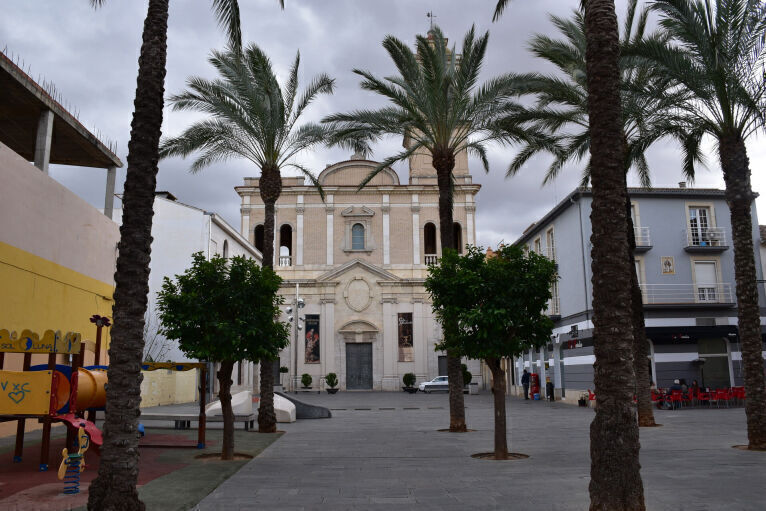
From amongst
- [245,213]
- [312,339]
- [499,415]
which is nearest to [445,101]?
[499,415]

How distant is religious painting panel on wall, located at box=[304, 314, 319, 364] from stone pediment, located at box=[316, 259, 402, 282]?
3.03 m

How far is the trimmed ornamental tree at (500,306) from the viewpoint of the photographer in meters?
11.8

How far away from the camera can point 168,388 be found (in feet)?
93.6

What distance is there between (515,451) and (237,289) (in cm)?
655

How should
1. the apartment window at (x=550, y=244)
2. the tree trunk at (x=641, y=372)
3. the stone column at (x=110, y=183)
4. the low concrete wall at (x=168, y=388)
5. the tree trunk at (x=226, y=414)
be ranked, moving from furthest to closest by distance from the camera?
the apartment window at (x=550, y=244) < the low concrete wall at (x=168, y=388) < the stone column at (x=110, y=183) < the tree trunk at (x=641, y=372) < the tree trunk at (x=226, y=414)

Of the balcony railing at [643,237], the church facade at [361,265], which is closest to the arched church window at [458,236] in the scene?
the church facade at [361,265]

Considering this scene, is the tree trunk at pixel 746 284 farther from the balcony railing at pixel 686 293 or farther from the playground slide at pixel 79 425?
the balcony railing at pixel 686 293

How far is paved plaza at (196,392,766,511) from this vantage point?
7996mm

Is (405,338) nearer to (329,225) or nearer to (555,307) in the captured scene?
(329,225)

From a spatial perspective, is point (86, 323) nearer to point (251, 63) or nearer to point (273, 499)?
point (251, 63)

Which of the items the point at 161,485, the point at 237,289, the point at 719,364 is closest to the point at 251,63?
the point at 237,289

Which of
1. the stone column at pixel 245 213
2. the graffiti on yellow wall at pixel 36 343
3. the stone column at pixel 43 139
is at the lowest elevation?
the graffiti on yellow wall at pixel 36 343

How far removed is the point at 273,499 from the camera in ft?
26.8

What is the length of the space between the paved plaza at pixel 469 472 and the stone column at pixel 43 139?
903 centimetres
